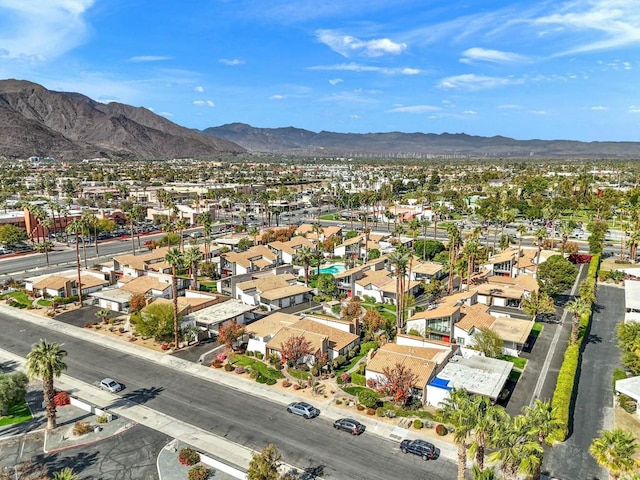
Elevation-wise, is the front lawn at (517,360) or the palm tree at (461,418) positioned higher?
the palm tree at (461,418)

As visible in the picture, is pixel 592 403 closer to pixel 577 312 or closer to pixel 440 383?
pixel 440 383

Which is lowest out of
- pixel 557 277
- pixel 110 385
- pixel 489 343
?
pixel 110 385

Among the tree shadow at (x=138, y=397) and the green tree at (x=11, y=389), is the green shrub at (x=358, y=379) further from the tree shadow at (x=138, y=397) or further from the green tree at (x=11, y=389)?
the green tree at (x=11, y=389)

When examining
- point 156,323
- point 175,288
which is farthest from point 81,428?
point 156,323

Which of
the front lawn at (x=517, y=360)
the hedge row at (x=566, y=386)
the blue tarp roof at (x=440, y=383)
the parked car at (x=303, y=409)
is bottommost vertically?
the front lawn at (x=517, y=360)

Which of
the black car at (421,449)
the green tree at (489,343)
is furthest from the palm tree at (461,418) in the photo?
the green tree at (489,343)

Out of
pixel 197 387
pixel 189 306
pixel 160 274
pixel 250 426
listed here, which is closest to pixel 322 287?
pixel 189 306
